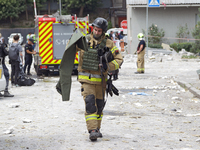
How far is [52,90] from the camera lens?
506 inches

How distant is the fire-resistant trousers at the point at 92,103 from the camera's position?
233 inches

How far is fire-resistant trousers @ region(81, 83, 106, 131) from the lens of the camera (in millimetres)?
5922

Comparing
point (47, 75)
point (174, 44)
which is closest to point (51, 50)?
point (47, 75)

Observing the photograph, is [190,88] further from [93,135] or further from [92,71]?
[93,135]

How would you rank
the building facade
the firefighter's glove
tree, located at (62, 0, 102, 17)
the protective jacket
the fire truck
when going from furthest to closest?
tree, located at (62, 0, 102, 17) → the building facade → the fire truck → the protective jacket → the firefighter's glove

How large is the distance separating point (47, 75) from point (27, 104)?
356 inches

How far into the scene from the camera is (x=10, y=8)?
2121 inches

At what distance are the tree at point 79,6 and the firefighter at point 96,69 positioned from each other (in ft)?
161

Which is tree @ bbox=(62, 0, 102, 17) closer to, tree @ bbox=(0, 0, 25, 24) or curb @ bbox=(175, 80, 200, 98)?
tree @ bbox=(0, 0, 25, 24)

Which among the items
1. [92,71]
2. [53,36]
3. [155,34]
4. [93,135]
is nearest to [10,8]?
[155,34]

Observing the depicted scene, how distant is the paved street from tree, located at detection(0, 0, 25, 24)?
141ft

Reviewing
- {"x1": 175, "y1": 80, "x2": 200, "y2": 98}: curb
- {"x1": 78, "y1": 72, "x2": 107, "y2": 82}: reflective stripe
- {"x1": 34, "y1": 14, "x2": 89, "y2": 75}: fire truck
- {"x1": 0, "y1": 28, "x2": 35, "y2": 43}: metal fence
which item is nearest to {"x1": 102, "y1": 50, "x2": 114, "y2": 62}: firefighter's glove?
{"x1": 78, "y1": 72, "x2": 107, "y2": 82}: reflective stripe

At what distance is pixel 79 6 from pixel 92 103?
50.3 meters

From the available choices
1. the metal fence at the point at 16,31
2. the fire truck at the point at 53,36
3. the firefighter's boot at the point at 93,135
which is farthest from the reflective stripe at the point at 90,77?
the metal fence at the point at 16,31
